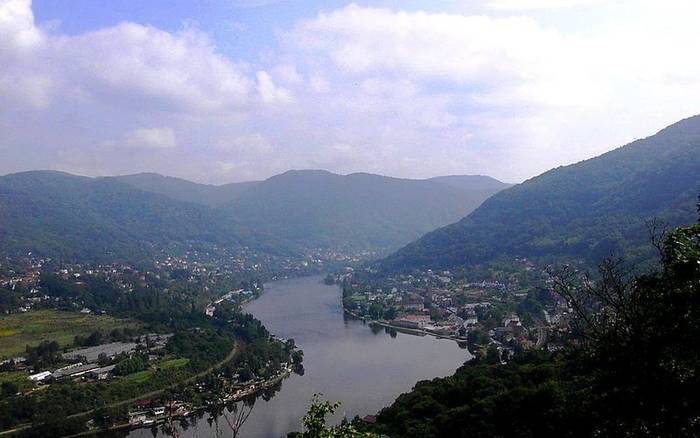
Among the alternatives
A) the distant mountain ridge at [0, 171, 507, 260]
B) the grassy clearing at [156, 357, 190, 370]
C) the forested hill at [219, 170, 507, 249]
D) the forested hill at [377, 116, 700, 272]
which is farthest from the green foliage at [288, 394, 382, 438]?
the forested hill at [219, 170, 507, 249]

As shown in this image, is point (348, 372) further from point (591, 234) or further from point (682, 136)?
point (682, 136)

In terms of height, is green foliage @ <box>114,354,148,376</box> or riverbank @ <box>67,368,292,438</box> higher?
green foliage @ <box>114,354,148,376</box>

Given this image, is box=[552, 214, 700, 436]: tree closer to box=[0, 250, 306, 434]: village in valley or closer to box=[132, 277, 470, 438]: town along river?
box=[0, 250, 306, 434]: village in valley

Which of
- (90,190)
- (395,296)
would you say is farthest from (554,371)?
(90,190)

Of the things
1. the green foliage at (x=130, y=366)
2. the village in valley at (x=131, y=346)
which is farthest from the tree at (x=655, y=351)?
the green foliage at (x=130, y=366)

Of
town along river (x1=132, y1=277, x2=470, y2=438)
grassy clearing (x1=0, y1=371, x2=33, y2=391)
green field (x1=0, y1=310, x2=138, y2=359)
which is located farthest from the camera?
green field (x1=0, y1=310, x2=138, y2=359)

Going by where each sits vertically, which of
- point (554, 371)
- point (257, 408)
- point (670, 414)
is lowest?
point (257, 408)

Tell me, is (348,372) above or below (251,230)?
below
